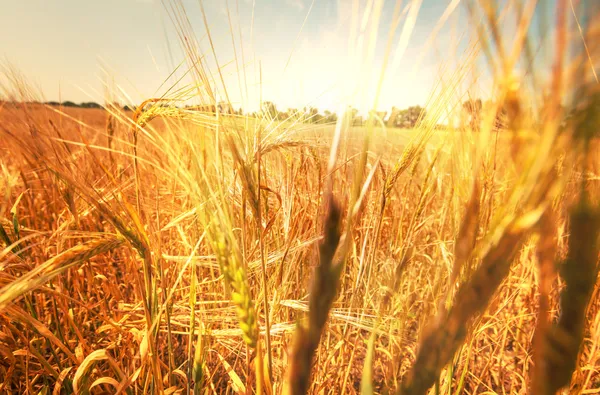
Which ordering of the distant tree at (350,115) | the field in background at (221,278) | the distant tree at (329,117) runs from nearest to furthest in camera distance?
the distant tree at (350,115) → the field in background at (221,278) → the distant tree at (329,117)

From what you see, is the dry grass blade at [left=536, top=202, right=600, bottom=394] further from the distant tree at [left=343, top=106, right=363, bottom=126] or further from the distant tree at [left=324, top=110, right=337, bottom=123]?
the distant tree at [left=324, top=110, right=337, bottom=123]

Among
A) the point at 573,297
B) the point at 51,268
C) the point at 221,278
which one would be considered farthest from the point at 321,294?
the point at 221,278

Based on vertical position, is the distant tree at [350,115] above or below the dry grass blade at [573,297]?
above

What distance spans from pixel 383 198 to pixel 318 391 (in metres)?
0.46

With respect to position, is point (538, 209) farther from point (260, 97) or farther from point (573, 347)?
point (260, 97)

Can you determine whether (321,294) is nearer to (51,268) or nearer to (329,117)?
(51,268)

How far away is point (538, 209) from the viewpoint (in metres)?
0.16

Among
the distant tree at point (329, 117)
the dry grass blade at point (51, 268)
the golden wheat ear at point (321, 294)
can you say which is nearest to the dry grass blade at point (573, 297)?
the golden wheat ear at point (321, 294)

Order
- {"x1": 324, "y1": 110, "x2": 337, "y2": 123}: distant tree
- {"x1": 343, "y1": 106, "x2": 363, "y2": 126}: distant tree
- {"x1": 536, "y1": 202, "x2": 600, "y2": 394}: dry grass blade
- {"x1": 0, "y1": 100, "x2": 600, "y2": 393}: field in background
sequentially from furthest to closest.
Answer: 1. {"x1": 324, "y1": 110, "x2": 337, "y2": 123}: distant tree
2. {"x1": 0, "y1": 100, "x2": 600, "y2": 393}: field in background
3. {"x1": 343, "y1": 106, "x2": 363, "y2": 126}: distant tree
4. {"x1": 536, "y1": 202, "x2": 600, "y2": 394}: dry grass blade

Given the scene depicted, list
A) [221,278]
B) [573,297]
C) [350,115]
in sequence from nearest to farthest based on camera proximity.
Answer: [573,297]
[350,115]
[221,278]

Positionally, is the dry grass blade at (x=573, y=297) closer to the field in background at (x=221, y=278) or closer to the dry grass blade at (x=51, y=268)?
the field in background at (x=221, y=278)

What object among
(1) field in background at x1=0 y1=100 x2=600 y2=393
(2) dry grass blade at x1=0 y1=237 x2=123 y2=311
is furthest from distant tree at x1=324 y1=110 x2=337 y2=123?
(2) dry grass blade at x1=0 y1=237 x2=123 y2=311

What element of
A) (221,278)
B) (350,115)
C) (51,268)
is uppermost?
(350,115)

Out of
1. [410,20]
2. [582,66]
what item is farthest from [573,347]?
[410,20]
